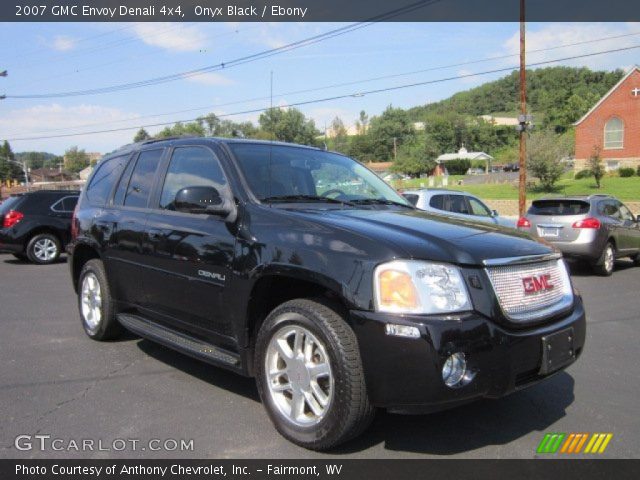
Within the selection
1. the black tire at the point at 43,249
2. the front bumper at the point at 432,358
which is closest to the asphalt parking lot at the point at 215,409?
the front bumper at the point at 432,358

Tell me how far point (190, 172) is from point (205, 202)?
2.52ft

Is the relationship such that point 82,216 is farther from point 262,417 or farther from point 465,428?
point 465,428

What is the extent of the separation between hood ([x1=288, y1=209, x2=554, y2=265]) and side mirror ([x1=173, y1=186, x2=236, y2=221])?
0.51 m

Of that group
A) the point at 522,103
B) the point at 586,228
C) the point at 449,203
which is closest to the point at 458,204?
the point at 449,203

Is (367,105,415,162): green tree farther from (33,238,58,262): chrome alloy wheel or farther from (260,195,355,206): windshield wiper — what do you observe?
(260,195,355,206): windshield wiper

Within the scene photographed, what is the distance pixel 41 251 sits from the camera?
12875 mm

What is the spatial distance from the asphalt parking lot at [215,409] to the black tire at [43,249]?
782 cm

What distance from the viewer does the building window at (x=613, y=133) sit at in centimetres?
5050

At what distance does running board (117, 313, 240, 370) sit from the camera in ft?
→ 12.2

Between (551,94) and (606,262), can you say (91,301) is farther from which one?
(551,94)

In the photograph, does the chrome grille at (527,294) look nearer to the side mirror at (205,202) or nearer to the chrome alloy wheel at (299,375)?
the chrome alloy wheel at (299,375)

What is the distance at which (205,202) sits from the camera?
3.73 metres

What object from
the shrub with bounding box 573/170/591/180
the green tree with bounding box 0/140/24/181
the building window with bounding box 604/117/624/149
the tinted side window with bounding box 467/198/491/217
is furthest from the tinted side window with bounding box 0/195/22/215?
the green tree with bounding box 0/140/24/181
